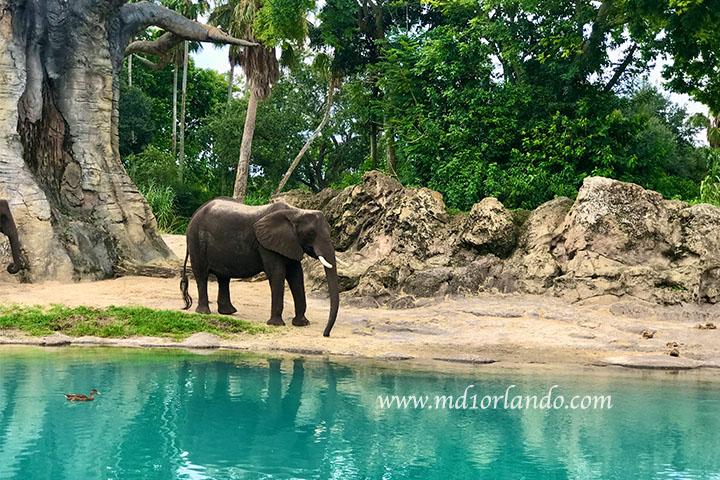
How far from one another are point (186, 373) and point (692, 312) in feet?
27.1

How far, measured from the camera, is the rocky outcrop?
44.9 feet

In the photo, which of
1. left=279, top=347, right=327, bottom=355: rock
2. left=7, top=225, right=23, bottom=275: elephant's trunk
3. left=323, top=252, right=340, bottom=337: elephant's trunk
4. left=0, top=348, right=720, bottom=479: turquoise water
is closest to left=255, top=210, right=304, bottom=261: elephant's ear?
left=323, top=252, right=340, bottom=337: elephant's trunk

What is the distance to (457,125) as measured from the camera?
72.3ft

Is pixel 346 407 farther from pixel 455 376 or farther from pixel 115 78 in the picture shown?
pixel 115 78

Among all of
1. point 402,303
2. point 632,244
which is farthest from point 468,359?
point 632,244

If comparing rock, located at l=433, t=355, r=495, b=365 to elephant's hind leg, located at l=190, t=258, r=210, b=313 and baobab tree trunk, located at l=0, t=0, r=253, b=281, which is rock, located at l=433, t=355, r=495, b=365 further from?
baobab tree trunk, located at l=0, t=0, r=253, b=281

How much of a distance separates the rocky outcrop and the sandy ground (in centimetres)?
41

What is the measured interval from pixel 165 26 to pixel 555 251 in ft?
36.9

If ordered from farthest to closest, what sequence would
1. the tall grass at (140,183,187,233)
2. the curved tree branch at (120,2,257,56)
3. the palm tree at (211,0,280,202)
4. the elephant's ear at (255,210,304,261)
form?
the palm tree at (211,0,280,202) < the tall grass at (140,183,187,233) < the curved tree branch at (120,2,257,56) < the elephant's ear at (255,210,304,261)

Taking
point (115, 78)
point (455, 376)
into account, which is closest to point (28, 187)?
point (115, 78)

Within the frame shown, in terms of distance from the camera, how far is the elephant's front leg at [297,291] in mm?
12289

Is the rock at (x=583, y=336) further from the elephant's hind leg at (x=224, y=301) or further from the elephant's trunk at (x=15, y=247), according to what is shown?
the elephant's trunk at (x=15, y=247)

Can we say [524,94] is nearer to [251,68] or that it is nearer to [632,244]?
[632,244]

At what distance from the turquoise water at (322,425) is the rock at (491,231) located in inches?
239
